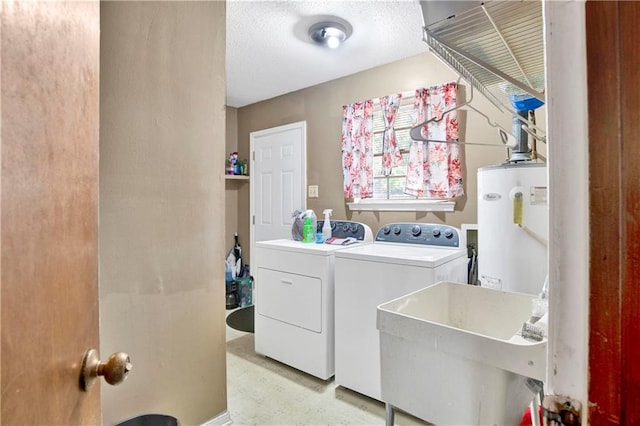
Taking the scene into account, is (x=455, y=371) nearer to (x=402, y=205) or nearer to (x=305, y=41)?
(x=402, y=205)

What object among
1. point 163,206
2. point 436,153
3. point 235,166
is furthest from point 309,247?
point 235,166

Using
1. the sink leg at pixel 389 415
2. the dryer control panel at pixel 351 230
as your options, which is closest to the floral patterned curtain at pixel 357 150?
the dryer control panel at pixel 351 230

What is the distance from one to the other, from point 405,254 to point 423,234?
0.41 m

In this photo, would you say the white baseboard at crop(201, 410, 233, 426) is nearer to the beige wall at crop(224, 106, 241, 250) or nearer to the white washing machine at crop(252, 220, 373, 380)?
the white washing machine at crop(252, 220, 373, 380)

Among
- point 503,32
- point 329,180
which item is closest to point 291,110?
point 329,180

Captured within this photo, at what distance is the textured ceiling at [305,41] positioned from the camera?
2055mm

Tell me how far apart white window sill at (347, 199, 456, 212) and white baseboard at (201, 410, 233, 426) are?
1875 mm

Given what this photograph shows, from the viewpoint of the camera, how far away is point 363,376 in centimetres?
204

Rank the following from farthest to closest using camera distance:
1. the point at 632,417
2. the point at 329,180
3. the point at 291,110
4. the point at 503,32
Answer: the point at 291,110 → the point at 329,180 → the point at 503,32 → the point at 632,417

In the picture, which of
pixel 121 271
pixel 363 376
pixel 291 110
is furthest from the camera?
pixel 291 110

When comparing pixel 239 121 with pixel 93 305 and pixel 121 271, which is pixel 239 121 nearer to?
pixel 121 271

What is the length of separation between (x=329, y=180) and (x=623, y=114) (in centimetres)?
295

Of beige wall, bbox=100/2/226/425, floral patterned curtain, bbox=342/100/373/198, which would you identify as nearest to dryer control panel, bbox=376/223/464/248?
floral patterned curtain, bbox=342/100/373/198

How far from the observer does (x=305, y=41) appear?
2.48 m
